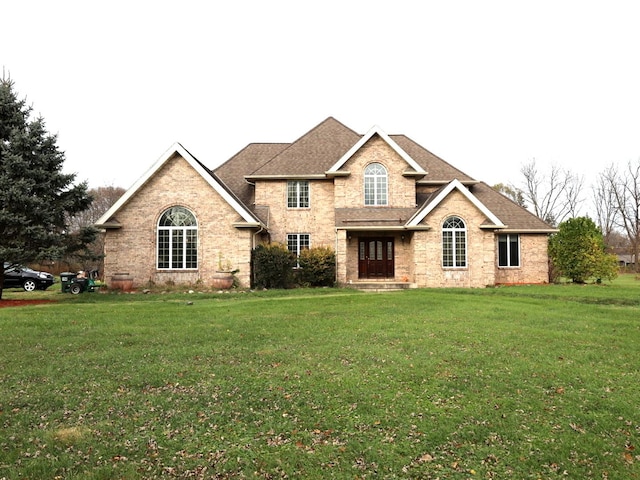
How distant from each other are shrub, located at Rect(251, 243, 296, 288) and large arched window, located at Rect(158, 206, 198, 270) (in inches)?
114

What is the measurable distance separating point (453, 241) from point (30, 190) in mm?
18406

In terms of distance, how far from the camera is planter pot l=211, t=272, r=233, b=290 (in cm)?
2027

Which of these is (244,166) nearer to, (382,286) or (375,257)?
(375,257)

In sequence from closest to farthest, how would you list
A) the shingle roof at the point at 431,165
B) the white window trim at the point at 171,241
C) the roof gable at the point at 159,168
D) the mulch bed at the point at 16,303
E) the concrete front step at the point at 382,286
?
the mulch bed at the point at 16,303 → the roof gable at the point at 159,168 → the white window trim at the point at 171,241 → the concrete front step at the point at 382,286 → the shingle roof at the point at 431,165

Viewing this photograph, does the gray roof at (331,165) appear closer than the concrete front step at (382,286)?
No

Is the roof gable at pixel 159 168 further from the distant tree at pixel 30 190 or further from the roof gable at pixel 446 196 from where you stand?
the roof gable at pixel 446 196

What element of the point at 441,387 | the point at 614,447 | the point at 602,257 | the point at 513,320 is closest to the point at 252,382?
the point at 441,387

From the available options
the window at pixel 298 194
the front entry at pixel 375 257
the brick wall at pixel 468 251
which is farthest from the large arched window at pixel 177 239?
the brick wall at pixel 468 251

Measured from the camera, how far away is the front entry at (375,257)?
24.1 m

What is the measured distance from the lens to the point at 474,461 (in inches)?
172

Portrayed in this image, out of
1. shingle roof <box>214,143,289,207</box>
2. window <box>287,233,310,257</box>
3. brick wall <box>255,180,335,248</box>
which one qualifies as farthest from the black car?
window <box>287,233,310,257</box>

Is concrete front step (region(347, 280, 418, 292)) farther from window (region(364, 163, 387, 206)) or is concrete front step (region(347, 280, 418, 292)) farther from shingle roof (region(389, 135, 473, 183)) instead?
shingle roof (region(389, 135, 473, 183))

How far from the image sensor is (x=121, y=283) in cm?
2030

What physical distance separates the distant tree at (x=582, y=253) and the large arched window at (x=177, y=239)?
19412 millimetres
